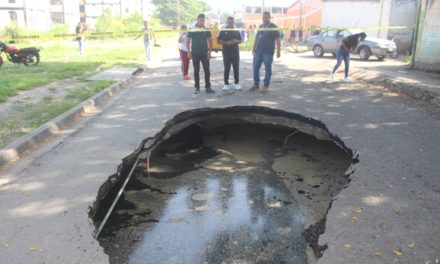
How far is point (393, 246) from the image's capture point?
304cm

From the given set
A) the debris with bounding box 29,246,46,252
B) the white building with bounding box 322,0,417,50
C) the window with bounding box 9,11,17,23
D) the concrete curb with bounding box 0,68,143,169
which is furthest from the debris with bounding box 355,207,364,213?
the window with bounding box 9,11,17,23

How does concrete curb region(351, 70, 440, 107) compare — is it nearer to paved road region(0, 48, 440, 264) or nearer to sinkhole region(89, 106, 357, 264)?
paved road region(0, 48, 440, 264)

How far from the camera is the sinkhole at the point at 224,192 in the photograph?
3551mm

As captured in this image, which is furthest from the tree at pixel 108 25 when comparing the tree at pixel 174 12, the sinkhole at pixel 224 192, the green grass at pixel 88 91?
the sinkhole at pixel 224 192

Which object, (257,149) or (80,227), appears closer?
(80,227)

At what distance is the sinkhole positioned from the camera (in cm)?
355

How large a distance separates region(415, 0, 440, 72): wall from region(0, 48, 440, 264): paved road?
5.58m

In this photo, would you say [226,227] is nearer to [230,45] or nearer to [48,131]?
[48,131]

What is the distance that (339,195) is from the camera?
3.95 metres

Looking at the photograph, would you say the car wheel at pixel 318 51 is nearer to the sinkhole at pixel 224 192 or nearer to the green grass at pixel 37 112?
the green grass at pixel 37 112

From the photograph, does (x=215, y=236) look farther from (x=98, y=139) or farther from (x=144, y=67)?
(x=144, y=67)

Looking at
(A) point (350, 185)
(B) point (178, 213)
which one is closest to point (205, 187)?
(B) point (178, 213)

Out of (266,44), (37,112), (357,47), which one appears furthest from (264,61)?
(357,47)

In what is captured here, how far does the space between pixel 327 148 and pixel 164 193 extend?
3312 mm
